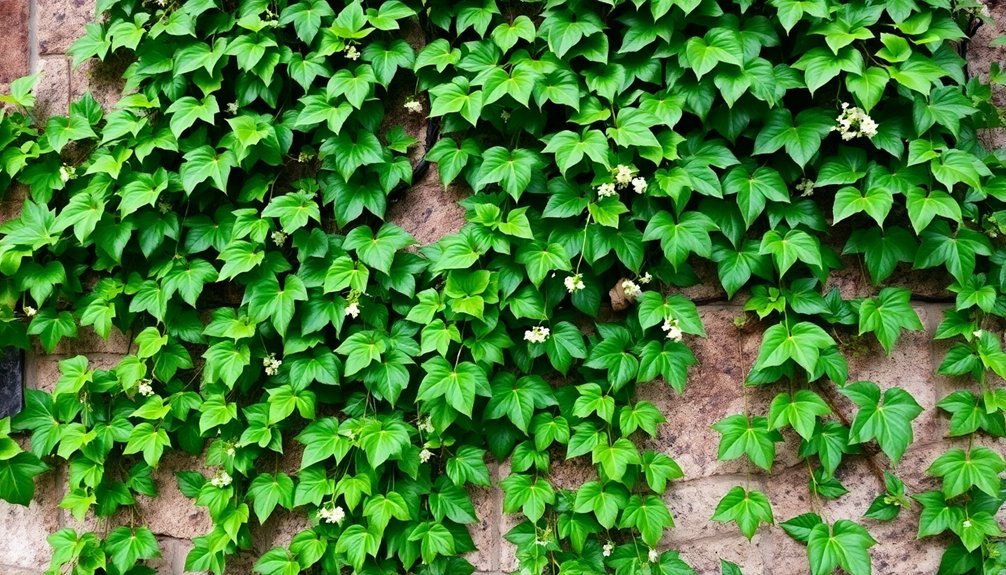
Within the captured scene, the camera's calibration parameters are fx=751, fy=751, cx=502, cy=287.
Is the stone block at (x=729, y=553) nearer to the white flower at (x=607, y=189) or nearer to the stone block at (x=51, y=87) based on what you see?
the white flower at (x=607, y=189)

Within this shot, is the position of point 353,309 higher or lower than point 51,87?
lower

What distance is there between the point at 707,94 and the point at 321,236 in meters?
1.15

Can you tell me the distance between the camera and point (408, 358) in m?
2.10

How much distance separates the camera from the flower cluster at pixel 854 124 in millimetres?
1952

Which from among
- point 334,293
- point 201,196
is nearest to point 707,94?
point 334,293

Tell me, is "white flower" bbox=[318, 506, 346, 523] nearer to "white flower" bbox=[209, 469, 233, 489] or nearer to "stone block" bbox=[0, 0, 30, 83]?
"white flower" bbox=[209, 469, 233, 489]

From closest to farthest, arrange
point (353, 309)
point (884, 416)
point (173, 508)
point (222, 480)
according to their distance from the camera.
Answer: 1. point (884, 416)
2. point (353, 309)
3. point (222, 480)
4. point (173, 508)

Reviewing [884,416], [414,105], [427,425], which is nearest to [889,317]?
[884,416]

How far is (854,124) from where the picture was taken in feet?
6.61

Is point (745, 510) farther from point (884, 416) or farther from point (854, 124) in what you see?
point (854, 124)

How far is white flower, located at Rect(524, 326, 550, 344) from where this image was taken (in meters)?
2.06

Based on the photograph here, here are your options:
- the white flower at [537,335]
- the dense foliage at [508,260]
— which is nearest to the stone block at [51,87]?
the dense foliage at [508,260]

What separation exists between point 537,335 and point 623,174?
19.4 inches

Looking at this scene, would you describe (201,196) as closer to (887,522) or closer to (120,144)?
(120,144)
